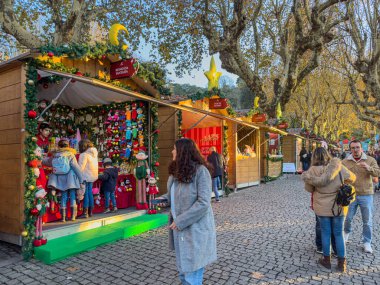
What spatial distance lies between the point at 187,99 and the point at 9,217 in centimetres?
613

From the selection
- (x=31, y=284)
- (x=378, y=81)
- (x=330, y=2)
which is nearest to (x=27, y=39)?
(x=31, y=284)

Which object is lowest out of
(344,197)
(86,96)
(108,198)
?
(108,198)

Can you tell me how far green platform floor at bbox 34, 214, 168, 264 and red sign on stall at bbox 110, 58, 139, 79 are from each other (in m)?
2.96

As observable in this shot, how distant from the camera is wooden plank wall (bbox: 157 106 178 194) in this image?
9.30m

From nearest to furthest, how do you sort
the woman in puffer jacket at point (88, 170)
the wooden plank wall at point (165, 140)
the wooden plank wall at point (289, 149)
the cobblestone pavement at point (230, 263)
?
the cobblestone pavement at point (230, 263), the woman in puffer jacket at point (88, 170), the wooden plank wall at point (165, 140), the wooden plank wall at point (289, 149)

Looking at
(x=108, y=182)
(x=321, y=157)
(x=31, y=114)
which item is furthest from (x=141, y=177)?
(x=321, y=157)

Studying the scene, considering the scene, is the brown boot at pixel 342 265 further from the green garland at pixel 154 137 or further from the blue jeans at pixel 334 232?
the green garland at pixel 154 137

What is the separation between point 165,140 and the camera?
9.48m

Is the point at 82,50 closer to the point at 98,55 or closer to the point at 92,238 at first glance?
the point at 98,55

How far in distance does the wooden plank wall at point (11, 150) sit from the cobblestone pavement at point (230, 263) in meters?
0.61

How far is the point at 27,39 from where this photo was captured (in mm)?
9578

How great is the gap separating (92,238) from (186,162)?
10.7ft

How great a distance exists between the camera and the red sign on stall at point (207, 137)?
11.2 m

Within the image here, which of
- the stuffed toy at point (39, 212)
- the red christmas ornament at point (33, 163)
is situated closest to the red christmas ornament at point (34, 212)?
the stuffed toy at point (39, 212)
